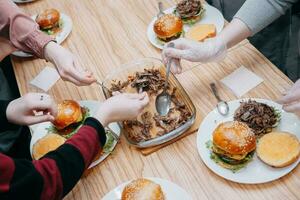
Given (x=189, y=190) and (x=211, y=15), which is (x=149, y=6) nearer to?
(x=211, y=15)

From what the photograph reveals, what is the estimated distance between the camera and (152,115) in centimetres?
138

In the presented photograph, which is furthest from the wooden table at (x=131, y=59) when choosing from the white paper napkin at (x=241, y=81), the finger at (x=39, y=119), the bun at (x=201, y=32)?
the finger at (x=39, y=119)

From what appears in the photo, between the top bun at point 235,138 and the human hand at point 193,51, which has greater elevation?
the human hand at point 193,51

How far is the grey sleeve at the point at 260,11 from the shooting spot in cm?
144

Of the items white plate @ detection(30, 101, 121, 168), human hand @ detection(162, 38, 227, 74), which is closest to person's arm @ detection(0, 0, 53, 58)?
white plate @ detection(30, 101, 121, 168)

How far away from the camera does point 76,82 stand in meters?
1.48

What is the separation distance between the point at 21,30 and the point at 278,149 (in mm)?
1188

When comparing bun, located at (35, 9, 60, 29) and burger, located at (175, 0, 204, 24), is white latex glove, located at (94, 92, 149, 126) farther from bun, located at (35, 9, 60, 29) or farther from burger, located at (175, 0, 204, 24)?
bun, located at (35, 9, 60, 29)

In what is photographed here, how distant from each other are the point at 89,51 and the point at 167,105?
0.61m

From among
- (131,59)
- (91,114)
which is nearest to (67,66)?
(91,114)

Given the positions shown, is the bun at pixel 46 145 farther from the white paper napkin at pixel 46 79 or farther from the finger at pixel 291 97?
the finger at pixel 291 97

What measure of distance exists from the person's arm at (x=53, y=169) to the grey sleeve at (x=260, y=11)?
2.42ft

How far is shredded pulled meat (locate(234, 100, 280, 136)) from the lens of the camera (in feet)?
4.00

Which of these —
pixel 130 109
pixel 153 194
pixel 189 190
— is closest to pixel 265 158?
pixel 189 190
